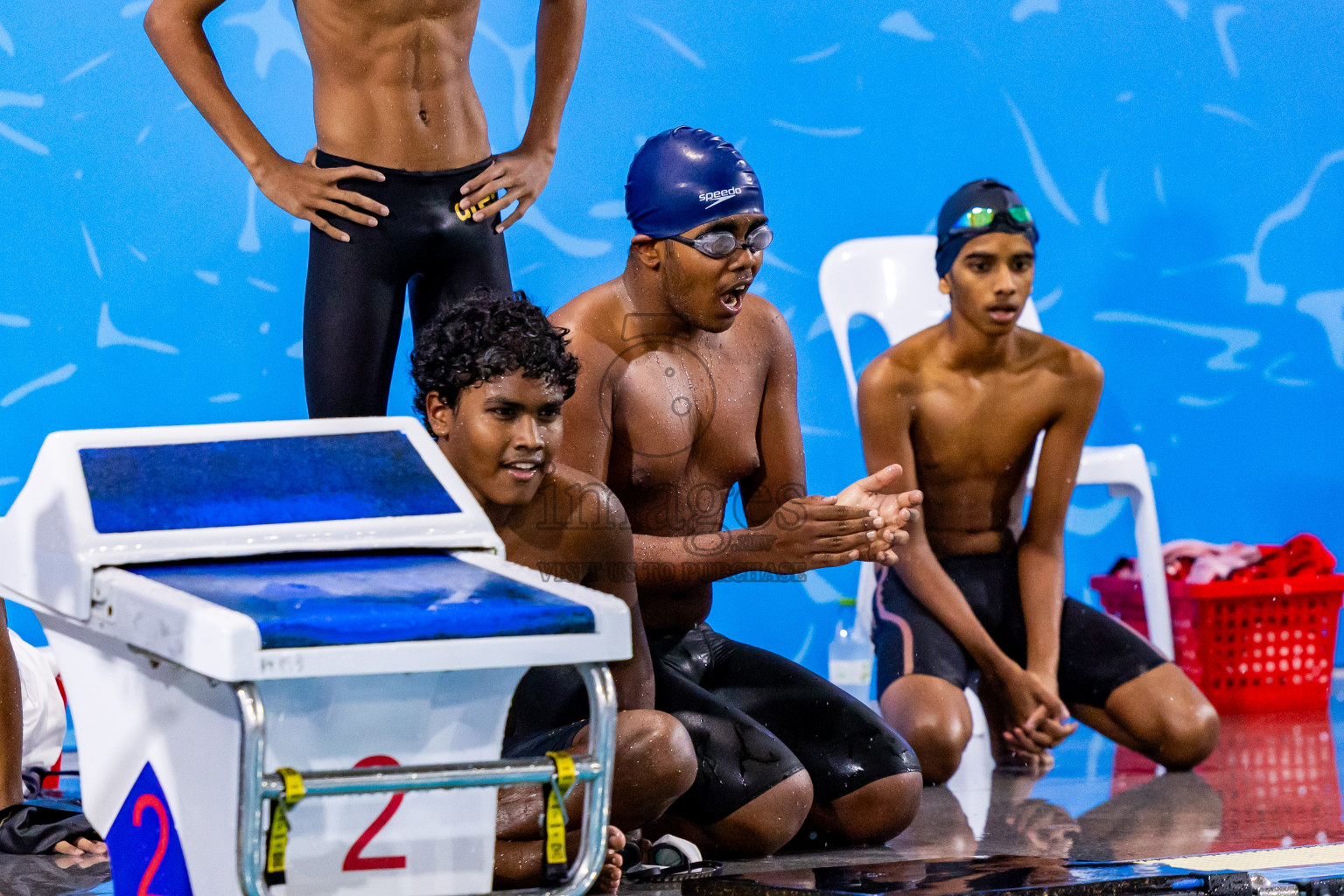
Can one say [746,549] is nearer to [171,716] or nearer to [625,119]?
[171,716]

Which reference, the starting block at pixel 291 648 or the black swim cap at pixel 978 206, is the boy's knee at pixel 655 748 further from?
the black swim cap at pixel 978 206

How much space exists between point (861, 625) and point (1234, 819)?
1422mm

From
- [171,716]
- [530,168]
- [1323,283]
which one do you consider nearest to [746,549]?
[530,168]

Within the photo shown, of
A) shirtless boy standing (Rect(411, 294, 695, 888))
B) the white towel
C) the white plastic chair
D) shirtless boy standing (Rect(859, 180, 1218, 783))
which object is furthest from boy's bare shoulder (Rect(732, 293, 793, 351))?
the white towel

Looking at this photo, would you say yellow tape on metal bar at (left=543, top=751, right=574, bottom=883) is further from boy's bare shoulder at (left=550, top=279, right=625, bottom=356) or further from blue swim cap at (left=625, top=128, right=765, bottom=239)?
blue swim cap at (left=625, top=128, right=765, bottom=239)

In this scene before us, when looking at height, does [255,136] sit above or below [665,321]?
above

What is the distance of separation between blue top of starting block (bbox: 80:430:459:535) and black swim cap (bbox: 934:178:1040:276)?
2378 millimetres

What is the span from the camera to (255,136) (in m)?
3.24

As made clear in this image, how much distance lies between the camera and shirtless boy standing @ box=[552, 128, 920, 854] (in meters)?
2.85

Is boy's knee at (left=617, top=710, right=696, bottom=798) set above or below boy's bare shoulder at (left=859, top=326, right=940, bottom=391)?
below

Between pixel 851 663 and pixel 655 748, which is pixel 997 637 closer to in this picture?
pixel 851 663

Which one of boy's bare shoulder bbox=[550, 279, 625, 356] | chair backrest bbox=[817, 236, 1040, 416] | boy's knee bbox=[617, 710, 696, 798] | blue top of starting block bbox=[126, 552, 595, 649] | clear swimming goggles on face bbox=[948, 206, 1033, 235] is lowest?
boy's knee bbox=[617, 710, 696, 798]

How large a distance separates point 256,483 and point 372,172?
4.56 feet

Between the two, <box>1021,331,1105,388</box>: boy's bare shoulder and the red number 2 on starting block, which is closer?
the red number 2 on starting block
